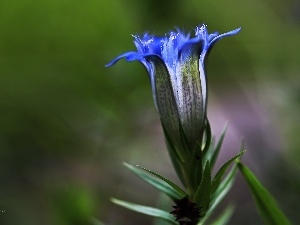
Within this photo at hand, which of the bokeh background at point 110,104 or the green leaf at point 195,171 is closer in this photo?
the green leaf at point 195,171

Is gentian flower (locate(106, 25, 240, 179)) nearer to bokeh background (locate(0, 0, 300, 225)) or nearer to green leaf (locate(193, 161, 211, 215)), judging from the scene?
green leaf (locate(193, 161, 211, 215))

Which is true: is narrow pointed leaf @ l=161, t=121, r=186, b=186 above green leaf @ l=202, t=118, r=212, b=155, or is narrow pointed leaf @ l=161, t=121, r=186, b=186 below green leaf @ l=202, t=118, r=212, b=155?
below

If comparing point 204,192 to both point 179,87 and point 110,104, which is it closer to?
point 179,87

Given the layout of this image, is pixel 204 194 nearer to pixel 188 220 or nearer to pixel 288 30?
pixel 188 220

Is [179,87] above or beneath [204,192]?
above

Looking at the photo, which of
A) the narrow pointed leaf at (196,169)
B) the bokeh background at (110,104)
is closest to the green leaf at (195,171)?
the narrow pointed leaf at (196,169)

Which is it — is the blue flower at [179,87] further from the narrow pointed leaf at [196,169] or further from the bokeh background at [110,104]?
the bokeh background at [110,104]

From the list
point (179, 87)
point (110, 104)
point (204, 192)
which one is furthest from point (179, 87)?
point (110, 104)

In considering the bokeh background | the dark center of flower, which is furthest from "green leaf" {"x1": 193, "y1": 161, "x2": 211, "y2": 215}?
the bokeh background
